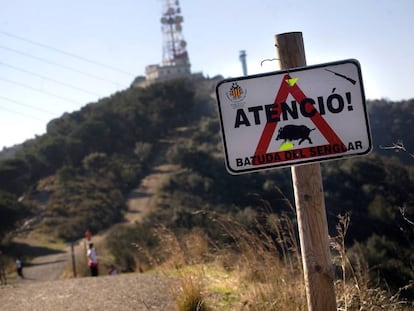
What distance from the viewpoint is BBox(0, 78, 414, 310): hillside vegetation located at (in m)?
19.0

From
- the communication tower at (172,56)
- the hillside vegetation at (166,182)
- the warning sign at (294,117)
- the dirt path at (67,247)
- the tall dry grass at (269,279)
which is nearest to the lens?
the warning sign at (294,117)

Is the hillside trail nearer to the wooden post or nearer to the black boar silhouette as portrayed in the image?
the wooden post

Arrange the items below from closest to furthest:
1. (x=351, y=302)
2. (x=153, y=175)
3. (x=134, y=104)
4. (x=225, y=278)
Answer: (x=351, y=302), (x=225, y=278), (x=153, y=175), (x=134, y=104)

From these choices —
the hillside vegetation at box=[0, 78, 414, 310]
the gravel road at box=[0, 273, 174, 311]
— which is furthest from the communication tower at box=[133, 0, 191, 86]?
the gravel road at box=[0, 273, 174, 311]

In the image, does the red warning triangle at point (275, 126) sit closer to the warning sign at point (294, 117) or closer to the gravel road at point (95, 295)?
the warning sign at point (294, 117)

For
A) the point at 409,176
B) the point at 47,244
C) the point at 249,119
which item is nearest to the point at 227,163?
the point at 249,119

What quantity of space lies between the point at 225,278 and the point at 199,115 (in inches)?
1968

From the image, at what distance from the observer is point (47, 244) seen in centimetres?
3575

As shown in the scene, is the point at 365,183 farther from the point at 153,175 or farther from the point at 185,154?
the point at 153,175

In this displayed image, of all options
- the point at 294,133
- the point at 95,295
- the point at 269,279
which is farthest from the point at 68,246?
the point at 294,133

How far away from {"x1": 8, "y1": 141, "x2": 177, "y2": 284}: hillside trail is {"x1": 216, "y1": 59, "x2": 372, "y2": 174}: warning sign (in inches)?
685

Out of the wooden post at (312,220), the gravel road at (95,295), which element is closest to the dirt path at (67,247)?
the gravel road at (95,295)

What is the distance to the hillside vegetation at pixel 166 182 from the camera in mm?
19047

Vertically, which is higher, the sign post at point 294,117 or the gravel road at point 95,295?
the sign post at point 294,117
